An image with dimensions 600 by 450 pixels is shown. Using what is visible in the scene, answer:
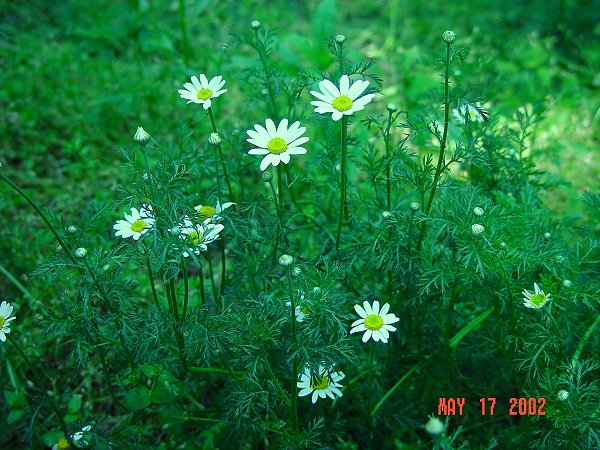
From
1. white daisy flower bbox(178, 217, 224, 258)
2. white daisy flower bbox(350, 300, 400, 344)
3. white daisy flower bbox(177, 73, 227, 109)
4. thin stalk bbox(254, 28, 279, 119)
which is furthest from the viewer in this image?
thin stalk bbox(254, 28, 279, 119)

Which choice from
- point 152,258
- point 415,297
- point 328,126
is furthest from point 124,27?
point 415,297

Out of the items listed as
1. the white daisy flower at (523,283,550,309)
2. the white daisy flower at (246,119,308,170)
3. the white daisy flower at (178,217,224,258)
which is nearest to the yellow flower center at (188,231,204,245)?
the white daisy flower at (178,217,224,258)

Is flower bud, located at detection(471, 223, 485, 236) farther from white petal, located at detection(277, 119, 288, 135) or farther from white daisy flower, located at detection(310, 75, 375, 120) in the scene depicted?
white petal, located at detection(277, 119, 288, 135)

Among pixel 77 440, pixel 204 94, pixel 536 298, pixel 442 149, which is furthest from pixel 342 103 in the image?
pixel 77 440

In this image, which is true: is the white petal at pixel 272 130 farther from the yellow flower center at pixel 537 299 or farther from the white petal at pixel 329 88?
the yellow flower center at pixel 537 299

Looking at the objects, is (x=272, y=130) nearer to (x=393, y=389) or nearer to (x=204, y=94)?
(x=204, y=94)

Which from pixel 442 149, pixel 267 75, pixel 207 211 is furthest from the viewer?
pixel 267 75
